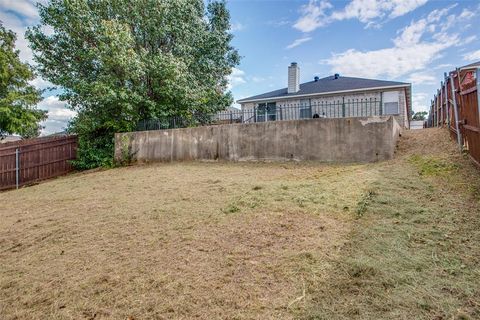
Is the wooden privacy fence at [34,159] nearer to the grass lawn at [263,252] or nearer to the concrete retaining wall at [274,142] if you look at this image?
the concrete retaining wall at [274,142]

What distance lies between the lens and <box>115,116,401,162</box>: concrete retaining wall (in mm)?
5832

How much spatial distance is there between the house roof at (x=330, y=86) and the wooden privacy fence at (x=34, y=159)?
471 inches

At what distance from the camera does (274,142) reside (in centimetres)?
697

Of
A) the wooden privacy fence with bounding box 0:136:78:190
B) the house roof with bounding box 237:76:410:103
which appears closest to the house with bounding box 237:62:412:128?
the house roof with bounding box 237:76:410:103

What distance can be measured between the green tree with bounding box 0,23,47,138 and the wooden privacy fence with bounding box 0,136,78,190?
188 inches

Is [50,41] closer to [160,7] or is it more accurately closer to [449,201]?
[160,7]

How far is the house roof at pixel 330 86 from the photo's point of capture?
15.1m

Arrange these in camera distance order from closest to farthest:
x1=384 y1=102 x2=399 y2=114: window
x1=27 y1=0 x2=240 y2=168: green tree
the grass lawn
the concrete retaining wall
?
the grass lawn, the concrete retaining wall, x1=27 y1=0 x2=240 y2=168: green tree, x1=384 y1=102 x2=399 y2=114: window

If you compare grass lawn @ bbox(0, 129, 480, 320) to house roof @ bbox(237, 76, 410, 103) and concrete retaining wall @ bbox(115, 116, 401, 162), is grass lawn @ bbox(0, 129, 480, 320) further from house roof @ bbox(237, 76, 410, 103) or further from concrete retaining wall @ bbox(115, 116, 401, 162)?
house roof @ bbox(237, 76, 410, 103)

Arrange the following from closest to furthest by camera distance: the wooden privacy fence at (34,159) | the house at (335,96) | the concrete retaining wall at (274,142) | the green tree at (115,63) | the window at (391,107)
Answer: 1. the concrete retaining wall at (274,142)
2. the wooden privacy fence at (34,159)
3. the green tree at (115,63)
4. the house at (335,96)
5. the window at (391,107)

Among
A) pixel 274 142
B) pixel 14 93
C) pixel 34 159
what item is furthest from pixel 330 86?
pixel 14 93

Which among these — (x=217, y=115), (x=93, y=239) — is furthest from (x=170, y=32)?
(x=93, y=239)

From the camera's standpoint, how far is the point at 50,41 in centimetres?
989

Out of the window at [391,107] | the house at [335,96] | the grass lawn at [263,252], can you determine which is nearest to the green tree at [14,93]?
the house at [335,96]
